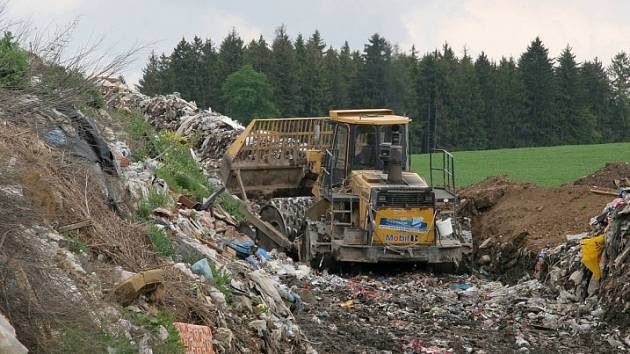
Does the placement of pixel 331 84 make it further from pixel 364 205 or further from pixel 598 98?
pixel 364 205

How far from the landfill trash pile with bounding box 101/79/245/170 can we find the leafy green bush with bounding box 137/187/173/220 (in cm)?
1239

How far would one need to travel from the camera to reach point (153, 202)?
526 inches

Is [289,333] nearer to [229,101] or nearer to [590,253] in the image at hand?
[590,253]

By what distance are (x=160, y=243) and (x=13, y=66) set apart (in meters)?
2.33

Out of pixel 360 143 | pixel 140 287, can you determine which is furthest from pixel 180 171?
pixel 140 287

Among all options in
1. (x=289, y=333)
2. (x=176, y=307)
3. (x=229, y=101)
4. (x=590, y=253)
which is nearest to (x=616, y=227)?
(x=590, y=253)

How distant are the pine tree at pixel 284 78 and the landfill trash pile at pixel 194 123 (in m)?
41.5

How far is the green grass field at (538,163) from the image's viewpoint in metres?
35.1

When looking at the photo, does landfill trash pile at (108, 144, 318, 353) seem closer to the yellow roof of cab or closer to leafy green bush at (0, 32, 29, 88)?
leafy green bush at (0, 32, 29, 88)

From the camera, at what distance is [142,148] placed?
18.0 meters

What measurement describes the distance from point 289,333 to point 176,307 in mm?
1659

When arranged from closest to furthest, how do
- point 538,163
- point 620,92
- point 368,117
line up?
point 368,117, point 538,163, point 620,92

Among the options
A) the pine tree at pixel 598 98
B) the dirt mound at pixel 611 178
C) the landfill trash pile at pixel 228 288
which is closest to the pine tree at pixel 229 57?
the pine tree at pixel 598 98

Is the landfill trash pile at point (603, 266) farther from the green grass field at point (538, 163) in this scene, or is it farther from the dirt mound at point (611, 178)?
the green grass field at point (538, 163)
